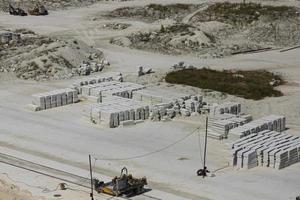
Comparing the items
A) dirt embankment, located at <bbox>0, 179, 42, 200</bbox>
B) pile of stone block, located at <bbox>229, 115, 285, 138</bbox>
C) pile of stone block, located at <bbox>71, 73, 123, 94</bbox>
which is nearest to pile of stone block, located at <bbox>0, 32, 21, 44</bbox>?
pile of stone block, located at <bbox>71, 73, 123, 94</bbox>

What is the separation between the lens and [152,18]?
7000 centimetres

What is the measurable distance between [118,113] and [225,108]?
5.70m

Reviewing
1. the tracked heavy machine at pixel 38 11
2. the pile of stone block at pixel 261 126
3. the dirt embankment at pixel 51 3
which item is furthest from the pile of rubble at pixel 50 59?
the dirt embankment at pixel 51 3

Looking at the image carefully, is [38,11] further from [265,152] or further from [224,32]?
[265,152]

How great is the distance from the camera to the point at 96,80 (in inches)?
1720

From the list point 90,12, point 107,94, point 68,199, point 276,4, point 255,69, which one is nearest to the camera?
point 68,199

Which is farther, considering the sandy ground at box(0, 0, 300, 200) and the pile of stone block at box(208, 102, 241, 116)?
the pile of stone block at box(208, 102, 241, 116)

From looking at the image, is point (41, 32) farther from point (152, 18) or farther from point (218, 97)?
point (218, 97)

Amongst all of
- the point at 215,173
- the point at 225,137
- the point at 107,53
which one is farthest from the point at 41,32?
the point at 215,173

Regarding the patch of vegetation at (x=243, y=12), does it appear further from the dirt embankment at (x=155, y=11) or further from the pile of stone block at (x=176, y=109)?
the pile of stone block at (x=176, y=109)

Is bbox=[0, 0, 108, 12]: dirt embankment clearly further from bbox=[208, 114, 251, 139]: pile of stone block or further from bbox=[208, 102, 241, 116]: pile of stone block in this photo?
bbox=[208, 114, 251, 139]: pile of stone block

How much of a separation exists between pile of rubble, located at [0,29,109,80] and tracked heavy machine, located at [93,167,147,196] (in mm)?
20380

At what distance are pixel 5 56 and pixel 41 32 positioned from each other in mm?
10646

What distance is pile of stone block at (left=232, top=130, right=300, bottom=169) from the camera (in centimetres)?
3019
